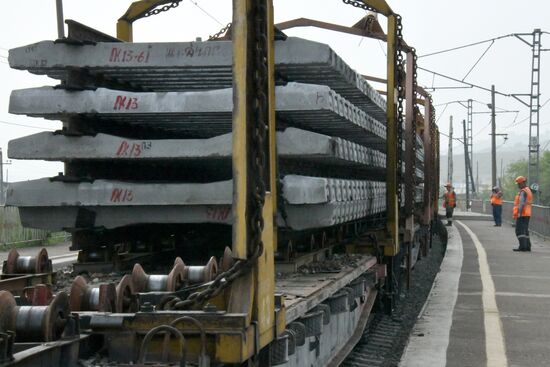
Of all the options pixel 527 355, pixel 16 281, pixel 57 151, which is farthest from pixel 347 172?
pixel 16 281

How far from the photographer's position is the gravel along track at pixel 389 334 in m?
7.69

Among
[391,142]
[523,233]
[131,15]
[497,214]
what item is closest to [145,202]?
[131,15]

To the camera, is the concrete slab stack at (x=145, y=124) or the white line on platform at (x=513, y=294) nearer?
the concrete slab stack at (x=145, y=124)

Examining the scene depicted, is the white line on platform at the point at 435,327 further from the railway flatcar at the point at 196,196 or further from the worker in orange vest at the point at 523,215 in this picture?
Result: the worker in orange vest at the point at 523,215

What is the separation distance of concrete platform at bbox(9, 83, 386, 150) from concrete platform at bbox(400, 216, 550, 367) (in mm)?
3149

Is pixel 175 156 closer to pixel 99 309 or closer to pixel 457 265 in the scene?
pixel 99 309

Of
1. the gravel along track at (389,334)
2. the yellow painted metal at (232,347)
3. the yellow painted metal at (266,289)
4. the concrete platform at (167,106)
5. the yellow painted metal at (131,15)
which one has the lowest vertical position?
the gravel along track at (389,334)

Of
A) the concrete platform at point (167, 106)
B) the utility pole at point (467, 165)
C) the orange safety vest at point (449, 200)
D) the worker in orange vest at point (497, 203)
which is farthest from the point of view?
the utility pole at point (467, 165)

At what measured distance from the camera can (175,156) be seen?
16.9ft

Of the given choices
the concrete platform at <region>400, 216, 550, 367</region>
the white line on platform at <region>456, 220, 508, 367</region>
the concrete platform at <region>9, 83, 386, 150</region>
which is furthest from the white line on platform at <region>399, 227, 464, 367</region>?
the concrete platform at <region>9, 83, 386, 150</region>

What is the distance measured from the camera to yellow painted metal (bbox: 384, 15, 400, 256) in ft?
28.6

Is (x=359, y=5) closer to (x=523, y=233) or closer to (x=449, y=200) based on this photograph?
(x=523, y=233)

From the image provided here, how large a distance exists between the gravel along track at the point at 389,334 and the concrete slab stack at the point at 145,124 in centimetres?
240

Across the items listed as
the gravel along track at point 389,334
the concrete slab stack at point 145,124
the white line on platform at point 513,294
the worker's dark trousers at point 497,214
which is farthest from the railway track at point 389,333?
the worker's dark trousers at point 497,214
